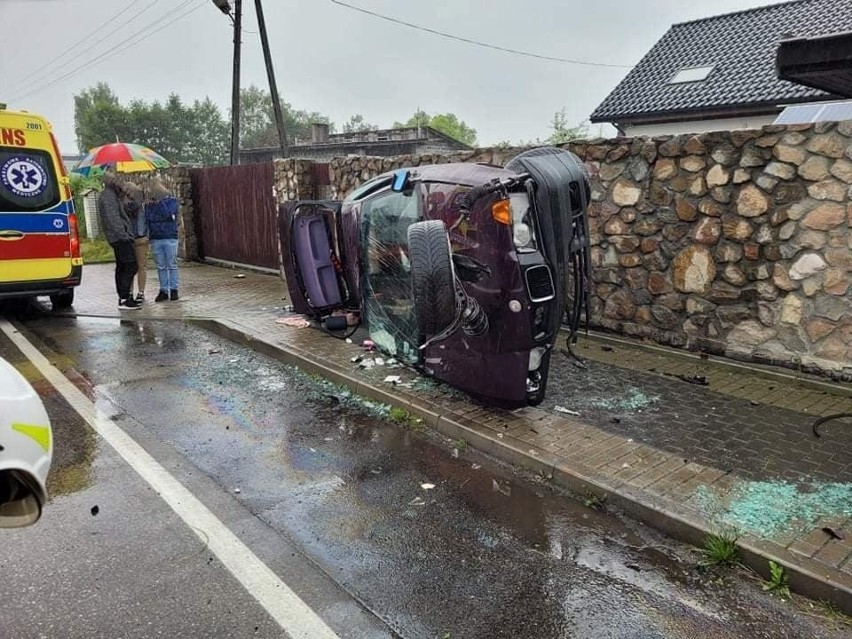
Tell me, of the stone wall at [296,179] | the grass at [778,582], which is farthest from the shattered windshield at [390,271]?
the stone wall at [296,179]

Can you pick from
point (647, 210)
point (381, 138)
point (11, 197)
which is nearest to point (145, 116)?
point (381, 138)

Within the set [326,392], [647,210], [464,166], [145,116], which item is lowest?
[326,392]

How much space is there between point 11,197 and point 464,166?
21.4 feet

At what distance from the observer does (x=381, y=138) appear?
44.7 m

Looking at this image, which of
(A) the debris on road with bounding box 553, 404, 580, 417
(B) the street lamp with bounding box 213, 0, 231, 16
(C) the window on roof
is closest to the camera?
(A) the debris on road with bounding box 553, 404, 580, 417

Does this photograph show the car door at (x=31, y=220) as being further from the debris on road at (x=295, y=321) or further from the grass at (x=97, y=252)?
the grass at (x=97, y=252)

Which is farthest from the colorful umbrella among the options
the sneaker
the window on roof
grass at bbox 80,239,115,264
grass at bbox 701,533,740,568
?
the window on roof

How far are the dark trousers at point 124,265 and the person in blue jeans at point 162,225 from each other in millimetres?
368

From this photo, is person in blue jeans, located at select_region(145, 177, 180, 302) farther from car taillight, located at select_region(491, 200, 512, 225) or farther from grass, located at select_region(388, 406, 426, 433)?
car taillight, located at select_region(491, 200, 512, 225)

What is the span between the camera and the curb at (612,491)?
2.92m

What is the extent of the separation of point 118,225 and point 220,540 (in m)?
7.05

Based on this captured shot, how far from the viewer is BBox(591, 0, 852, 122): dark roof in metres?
18.5

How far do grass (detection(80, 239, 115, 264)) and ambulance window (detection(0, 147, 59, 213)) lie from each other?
7330mm

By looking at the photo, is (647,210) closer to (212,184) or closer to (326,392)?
(326,392)
